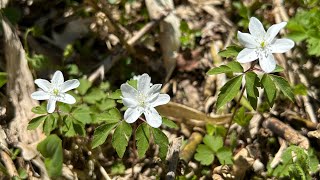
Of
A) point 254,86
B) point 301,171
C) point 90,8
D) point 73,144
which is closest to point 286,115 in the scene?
point 301,171

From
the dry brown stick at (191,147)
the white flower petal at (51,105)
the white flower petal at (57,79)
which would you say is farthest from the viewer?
the dry brown stick at (191,147)

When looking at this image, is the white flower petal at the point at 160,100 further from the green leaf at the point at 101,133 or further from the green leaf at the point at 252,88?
the green leaf at the point at 252,88

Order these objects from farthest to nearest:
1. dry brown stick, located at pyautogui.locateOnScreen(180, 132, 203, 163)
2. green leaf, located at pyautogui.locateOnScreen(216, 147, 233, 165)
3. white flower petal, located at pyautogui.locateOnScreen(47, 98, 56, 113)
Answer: dry brown stick, located at pyautogui.locateOnScreen(180, 132, 203, 163)
green leaf, located at pyautogui.locateOnScreen(216, 147, 233, 165)
white flower petal, located at pyautogui.locateOnScreen(47, 98, 56, 113)

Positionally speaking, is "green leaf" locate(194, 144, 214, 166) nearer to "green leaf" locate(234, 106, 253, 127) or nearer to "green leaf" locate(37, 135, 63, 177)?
"green leaf" locate(234, 106, 253, 127)

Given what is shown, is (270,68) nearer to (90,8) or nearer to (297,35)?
(297,35)

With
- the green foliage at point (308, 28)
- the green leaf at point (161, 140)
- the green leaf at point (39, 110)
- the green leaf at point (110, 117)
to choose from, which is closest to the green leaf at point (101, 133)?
the green leaf at point (110, 117)

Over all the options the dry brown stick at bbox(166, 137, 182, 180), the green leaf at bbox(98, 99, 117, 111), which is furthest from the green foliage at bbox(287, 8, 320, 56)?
the green leaf at bbox(98, 99, 117, 111)

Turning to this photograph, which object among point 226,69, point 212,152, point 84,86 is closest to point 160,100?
point 226,69
